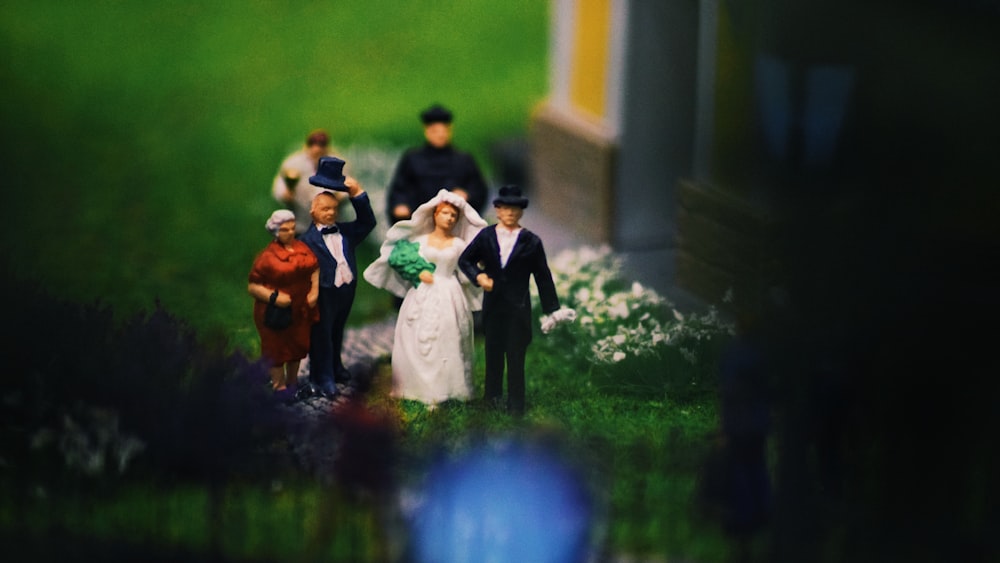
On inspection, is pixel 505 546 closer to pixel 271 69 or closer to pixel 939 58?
pixel 939 58

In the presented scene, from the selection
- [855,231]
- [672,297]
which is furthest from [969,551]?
[672,297]

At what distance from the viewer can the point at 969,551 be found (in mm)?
6312

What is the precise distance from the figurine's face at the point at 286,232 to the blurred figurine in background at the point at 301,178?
1.82 m

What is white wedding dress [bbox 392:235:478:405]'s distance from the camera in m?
8.69

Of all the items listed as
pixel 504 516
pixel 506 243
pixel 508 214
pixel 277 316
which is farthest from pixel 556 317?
pixel 504 516

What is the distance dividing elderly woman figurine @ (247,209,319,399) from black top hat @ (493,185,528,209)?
1157 millimetres

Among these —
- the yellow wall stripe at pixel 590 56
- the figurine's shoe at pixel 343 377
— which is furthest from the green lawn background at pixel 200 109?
the yellow wall stripe at pixel 590 56

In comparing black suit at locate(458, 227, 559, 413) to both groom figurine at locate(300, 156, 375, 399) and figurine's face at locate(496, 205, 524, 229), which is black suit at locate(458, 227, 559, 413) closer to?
figurine's face at locate(496, 205, 524, 229)

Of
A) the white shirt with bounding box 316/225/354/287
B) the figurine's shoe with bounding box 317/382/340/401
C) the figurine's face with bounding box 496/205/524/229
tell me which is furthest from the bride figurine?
the figurine's shoe with bounding box 317/382/340/401

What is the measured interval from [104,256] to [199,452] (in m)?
5.76

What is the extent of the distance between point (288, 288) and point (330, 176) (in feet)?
2.29

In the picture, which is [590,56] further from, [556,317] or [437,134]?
[556,317]

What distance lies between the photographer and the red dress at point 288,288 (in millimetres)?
8438

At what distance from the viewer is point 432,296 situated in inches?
342
